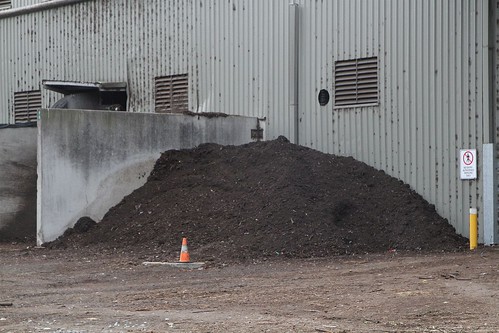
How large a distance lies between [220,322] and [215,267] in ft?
20.8

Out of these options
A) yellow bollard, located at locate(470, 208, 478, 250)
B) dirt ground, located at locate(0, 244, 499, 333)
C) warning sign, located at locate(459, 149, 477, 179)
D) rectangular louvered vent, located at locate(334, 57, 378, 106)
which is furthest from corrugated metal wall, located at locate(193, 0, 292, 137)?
dirt ground, located at locate(0, 244, 499, 333)

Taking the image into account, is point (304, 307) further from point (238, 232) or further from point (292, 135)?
point (292, 135)

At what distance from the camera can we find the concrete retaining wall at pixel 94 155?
2094 cm

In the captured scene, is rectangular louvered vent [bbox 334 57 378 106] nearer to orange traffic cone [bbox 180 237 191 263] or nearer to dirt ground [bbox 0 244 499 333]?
dirt ground [bbox 0 244 499 333]

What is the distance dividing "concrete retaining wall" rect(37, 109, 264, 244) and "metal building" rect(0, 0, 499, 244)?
2453 millimetres

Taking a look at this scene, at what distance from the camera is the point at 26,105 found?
100ft

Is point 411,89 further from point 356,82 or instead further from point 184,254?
point 184,254

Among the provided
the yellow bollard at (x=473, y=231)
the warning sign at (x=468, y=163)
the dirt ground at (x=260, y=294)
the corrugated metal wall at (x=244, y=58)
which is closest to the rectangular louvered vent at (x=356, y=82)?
the corrugated metal wall at (x=244, y=58)

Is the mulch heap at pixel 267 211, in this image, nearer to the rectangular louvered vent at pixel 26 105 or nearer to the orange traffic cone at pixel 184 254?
the orange traffic cone at pixel 184 254

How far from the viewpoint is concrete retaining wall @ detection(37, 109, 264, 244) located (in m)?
20.9

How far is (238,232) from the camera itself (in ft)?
62.7

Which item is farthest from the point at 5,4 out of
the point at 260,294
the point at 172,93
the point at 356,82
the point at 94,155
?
the point at 260,294

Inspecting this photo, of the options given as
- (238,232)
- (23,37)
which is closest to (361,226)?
(238,232)

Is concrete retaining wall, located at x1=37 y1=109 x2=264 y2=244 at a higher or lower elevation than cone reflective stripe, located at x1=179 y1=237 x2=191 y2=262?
higher
